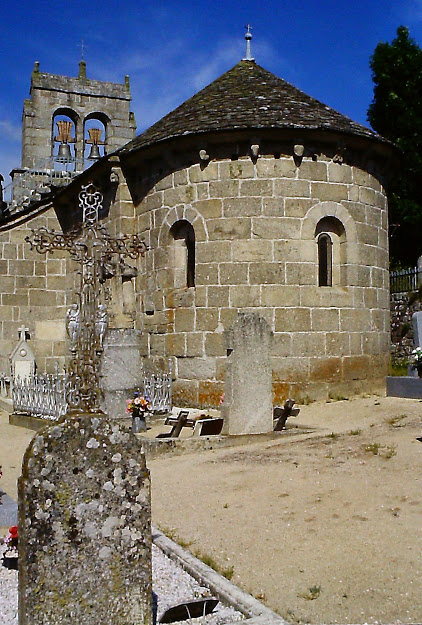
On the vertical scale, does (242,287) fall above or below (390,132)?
below

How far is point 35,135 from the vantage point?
2205 centimetres

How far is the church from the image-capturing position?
1277cm

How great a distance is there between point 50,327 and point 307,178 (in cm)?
874

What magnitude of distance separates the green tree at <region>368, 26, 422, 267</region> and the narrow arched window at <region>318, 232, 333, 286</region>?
31.6 ft

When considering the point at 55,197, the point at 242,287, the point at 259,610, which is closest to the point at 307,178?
the point at 242,287

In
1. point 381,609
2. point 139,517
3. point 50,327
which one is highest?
point 50,327

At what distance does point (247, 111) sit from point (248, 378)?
6099mm

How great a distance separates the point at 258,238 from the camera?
1284cm

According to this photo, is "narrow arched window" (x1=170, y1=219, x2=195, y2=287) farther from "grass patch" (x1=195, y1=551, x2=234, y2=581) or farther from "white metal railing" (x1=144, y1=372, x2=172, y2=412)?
"grass patch" (x1=195, y1=551, x2=234, y2=581)

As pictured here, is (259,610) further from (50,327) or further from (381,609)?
(50,327)

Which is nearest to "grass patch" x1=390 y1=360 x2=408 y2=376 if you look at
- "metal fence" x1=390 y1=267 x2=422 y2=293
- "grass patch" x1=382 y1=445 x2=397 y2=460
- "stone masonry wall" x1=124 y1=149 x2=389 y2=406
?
"stone masonry wall" x1=124 y1=149 x2=389 y2=406

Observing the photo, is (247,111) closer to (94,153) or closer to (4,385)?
(4,385)

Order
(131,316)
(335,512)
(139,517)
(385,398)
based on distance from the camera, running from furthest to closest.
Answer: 1. (131,316)
2. (385,398)
3. (335,512)
4. (139,517)

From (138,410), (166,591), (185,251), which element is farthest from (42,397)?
(166,591)
